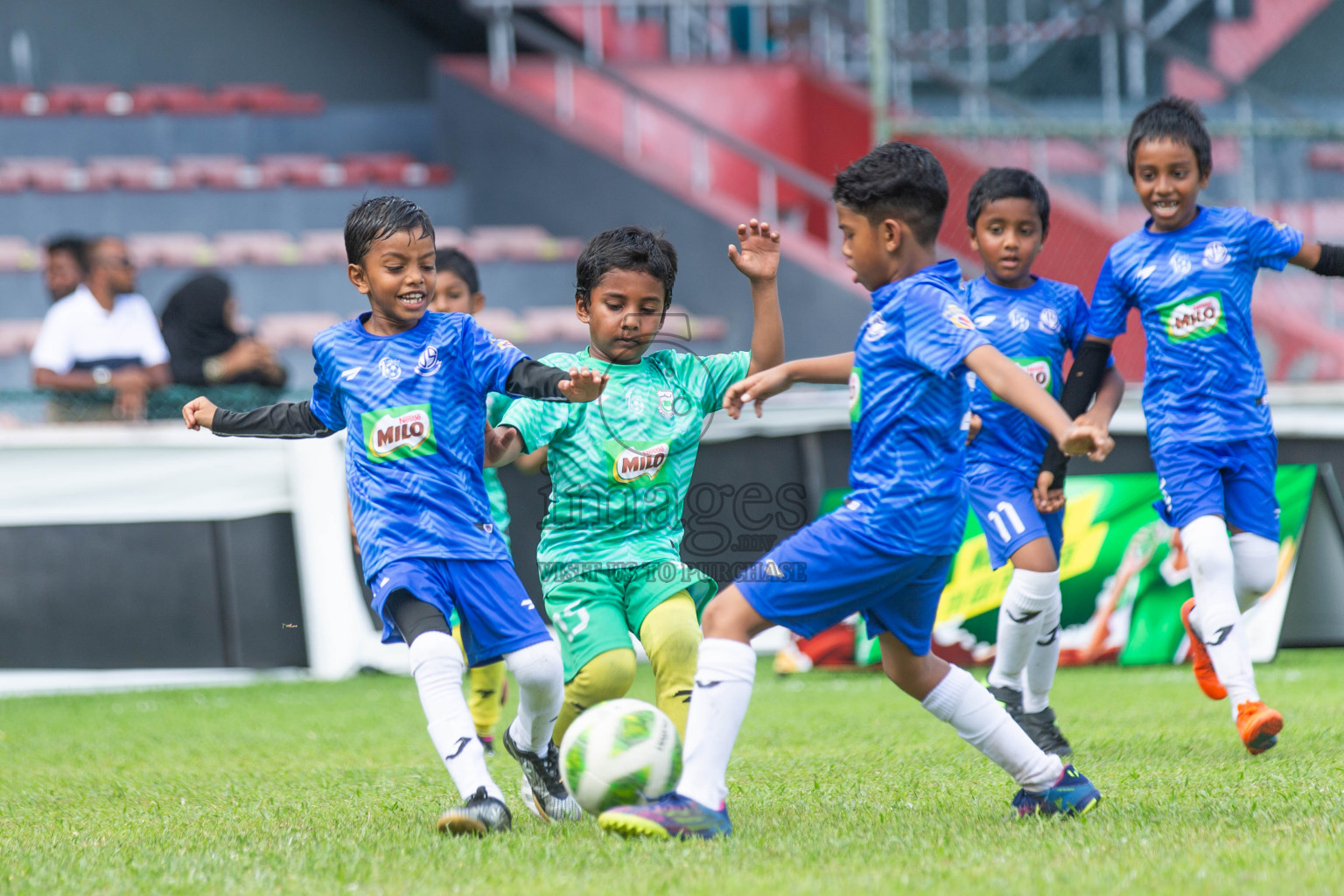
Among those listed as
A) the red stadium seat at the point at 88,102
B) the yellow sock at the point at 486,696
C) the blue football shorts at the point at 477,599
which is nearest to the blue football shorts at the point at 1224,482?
the blue football shorts at the point at 477,599

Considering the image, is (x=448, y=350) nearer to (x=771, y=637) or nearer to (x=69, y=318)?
(x=771, y=637)

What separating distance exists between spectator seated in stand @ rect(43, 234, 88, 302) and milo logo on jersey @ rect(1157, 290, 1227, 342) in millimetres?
7247

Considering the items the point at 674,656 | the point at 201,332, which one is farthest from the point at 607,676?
the point at 201,332

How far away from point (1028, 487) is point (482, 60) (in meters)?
12.7

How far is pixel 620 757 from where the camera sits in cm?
370

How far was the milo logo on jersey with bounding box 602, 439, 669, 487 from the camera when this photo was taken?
13.7 ft

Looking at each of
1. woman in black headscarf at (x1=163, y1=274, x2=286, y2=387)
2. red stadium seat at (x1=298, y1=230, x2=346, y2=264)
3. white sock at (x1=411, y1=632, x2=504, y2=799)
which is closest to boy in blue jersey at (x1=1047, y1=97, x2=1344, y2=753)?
white sock at (x1=411, y1=632, x2=504, y2=799)

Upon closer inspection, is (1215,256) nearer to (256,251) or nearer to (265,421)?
(265,421)

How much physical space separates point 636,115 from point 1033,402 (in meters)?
12.3

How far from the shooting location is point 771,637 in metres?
9.03

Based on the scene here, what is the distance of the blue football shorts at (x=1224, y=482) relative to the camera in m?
5.20

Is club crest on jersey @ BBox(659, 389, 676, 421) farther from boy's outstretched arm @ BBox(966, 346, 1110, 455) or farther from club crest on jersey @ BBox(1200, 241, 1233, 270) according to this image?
club crest on jersey @ BBox(1200, 241, 1233, 270)

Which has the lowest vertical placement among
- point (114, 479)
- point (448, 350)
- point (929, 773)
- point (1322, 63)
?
point (929, 773)

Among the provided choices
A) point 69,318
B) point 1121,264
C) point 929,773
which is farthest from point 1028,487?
point 69,318
